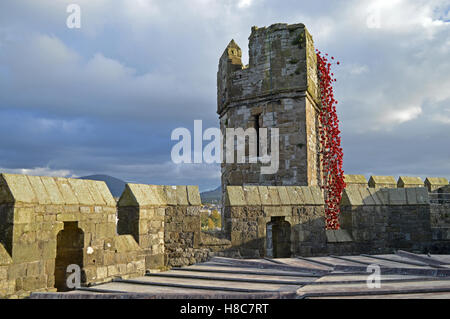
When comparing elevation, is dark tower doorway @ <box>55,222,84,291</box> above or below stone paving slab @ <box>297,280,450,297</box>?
above

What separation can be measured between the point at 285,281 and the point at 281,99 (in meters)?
7.72

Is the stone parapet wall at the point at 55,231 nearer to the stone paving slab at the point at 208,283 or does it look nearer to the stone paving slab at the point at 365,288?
the stone paving slab at the point at 208,283

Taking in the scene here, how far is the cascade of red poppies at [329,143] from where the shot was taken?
521 inches

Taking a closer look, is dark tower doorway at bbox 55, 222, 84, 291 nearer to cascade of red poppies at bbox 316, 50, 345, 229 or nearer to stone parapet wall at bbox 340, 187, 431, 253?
stone parapet wall at bbox 340, 187, 431, 253

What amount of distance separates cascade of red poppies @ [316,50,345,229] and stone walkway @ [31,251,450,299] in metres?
5.77

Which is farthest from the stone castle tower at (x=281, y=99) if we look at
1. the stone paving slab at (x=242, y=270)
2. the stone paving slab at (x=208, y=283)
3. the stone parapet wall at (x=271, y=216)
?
the stone paving slab at (x=208, y=283)

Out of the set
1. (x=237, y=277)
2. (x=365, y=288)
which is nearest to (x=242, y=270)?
(x=237, y=277)

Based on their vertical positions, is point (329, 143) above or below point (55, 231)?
above

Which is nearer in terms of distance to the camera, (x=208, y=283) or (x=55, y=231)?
(x=55, y=231)

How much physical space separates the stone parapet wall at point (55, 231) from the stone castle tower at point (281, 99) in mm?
6544

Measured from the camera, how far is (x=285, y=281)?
547 centimetres

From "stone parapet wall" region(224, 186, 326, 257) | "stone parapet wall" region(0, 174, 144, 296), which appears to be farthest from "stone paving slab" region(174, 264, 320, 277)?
"stone parapet wall" region(224, 186, 326, 257)

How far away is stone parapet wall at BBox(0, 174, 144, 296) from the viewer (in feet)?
15.7

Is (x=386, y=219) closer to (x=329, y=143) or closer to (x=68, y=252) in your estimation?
(x=329, y=143)
